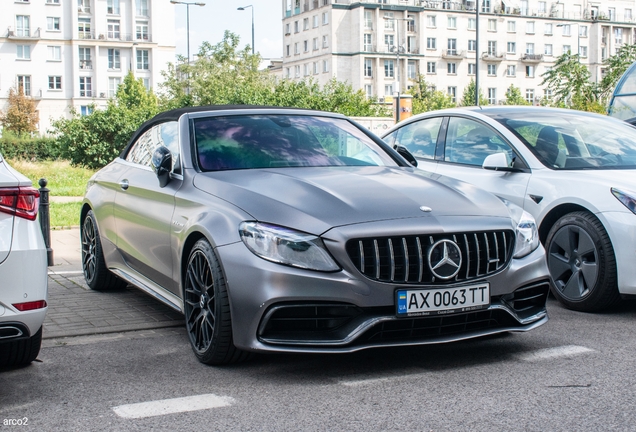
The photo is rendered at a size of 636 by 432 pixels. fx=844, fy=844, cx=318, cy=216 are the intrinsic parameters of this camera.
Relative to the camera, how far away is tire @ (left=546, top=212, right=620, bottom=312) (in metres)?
6.00

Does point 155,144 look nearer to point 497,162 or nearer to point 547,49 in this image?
point 497,162

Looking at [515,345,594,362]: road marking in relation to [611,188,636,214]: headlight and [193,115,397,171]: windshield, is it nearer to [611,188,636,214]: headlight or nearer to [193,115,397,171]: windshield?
[611,188,636,214]: headlight

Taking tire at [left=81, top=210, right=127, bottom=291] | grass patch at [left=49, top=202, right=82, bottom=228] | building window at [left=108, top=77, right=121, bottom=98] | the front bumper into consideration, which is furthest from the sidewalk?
building window at [left=108, top=77, right=121, bottom=98]

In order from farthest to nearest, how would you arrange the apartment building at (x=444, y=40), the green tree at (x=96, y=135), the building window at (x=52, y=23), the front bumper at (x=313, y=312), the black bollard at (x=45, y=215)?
1. the apartment building at (x=444, y=40)
2. the building window at (x=52, y=23)
3. the green tree at (x=96, y=135)
4. the black bollard at (x=45, y=215)
5. the front bumper at (x=313, y=312)

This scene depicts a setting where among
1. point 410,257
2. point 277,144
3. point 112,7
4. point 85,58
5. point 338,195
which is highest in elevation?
point 112,7

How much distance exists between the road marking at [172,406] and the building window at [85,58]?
296 ft

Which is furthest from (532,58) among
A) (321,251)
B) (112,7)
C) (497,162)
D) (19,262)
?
(19,262)

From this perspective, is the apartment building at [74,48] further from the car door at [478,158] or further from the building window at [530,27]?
the car door at [478,158]

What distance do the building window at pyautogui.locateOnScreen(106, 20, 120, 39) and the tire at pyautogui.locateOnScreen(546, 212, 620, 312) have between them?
90.1 metres

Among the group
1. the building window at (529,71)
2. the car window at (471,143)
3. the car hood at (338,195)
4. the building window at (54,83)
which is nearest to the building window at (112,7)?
the building window at (54,83)

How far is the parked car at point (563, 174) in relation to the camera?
5992 millimetres

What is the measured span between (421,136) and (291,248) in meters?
4.07

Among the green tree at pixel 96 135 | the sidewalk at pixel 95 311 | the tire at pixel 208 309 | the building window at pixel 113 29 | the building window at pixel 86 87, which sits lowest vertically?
the sidewalk at pixel 95 311

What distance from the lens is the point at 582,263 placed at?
6.20 meters
